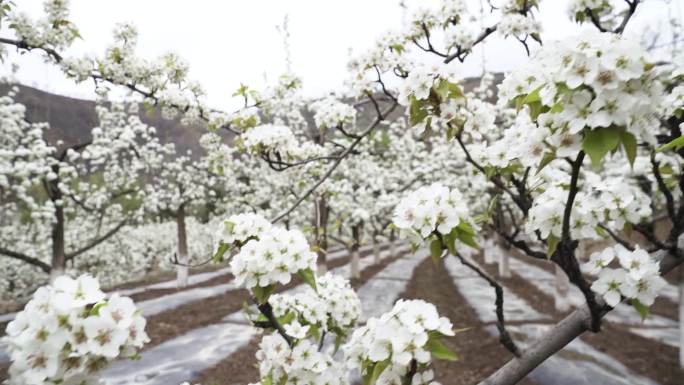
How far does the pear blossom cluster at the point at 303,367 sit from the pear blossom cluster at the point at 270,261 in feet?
→ 1.39

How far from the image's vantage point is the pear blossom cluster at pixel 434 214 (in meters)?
1.92

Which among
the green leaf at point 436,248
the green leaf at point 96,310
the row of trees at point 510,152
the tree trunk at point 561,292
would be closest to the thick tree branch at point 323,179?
the row of trees at point 510,152

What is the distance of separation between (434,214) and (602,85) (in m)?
0.87

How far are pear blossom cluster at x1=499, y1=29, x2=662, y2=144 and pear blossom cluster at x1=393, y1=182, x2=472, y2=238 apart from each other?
27.5 inches

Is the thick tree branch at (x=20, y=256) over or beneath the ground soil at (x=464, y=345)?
over

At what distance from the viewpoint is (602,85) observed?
1.22 meters

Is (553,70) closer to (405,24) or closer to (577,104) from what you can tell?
(577,104)

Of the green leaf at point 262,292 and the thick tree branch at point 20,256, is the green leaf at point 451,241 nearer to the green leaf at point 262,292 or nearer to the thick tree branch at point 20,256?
the green leaf at point 262,292

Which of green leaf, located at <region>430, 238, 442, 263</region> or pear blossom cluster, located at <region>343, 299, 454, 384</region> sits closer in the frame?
pear blossom cluster, located at <region>343, 299, 454, 384</region>

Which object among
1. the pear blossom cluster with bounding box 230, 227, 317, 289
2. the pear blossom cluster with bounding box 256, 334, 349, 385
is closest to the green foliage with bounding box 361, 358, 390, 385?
the pear blossom cluster with bounding box 256, 334, 349, 385

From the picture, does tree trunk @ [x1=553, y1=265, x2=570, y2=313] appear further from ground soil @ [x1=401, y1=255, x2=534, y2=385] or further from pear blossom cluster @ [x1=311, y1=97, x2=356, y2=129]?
pear blossom cluster @ [x1=311, y1=97, x2=356, y2=129]

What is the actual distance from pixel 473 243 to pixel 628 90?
35.3 inches

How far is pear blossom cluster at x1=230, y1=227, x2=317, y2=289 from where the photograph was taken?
2.14 meters

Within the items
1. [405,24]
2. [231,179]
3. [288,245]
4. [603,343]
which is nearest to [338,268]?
[231,179]
